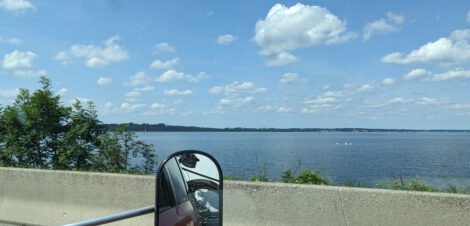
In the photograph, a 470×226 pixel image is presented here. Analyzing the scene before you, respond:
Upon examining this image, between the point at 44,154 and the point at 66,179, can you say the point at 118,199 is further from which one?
the point at 44,154

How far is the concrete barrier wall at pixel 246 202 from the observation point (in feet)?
14.0

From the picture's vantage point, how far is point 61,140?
33.7ft

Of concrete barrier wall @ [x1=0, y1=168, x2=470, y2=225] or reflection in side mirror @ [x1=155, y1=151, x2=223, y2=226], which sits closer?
reflection in side mirror @ [x1=155, y1=151, x2=223, y2=226]

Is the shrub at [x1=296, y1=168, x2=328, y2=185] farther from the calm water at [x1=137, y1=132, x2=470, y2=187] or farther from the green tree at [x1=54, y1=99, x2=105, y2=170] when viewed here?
the green tree at [x1=54, y1=99, x2=105, y2=170]

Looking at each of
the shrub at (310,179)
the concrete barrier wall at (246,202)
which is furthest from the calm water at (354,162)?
the concrete barrier wall at (246,202)

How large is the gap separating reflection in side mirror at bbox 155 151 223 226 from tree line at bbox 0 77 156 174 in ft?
24.3

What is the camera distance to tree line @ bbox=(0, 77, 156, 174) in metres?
9.94

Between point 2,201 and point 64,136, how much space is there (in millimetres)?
4024

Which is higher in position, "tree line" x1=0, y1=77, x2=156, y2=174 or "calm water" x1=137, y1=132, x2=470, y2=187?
"tree line" x1=0, y1=77, x2=156, y2=174

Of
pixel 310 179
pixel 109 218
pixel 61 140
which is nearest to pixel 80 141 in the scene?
pixel 61 140

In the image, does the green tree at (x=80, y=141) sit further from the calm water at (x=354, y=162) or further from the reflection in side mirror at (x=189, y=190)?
the reflection in side mirror at (x=189, y=190)

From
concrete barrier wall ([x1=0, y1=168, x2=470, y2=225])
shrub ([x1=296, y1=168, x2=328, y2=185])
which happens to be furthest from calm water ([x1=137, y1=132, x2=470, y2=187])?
concrete barrier wall ([x1=0, y1=168, x2=470, y2=225])

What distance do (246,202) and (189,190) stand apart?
9.27ft

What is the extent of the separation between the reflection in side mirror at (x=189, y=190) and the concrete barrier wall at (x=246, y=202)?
255 cm
